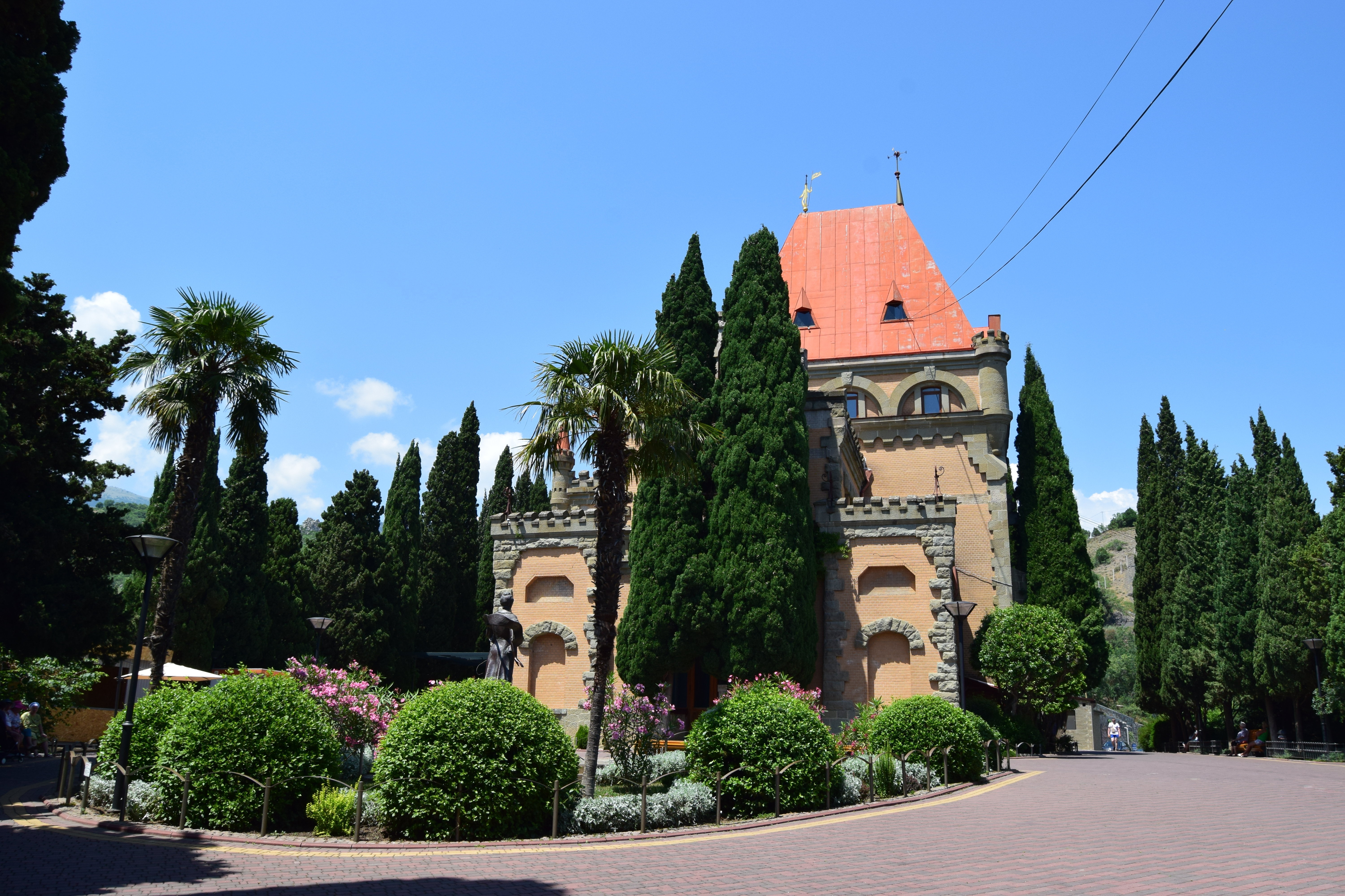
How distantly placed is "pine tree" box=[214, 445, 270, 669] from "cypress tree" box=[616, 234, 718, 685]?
53.6ft

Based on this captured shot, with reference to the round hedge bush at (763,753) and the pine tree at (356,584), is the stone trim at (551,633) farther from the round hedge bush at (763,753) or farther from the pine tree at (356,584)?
the round hedge bush at (763,753)

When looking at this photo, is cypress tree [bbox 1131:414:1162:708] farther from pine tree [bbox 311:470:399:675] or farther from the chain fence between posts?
pine tree [bbox 311:470:399:675]

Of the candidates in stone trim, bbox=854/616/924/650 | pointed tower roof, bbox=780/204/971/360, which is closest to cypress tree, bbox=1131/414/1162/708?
pointed tower roof, bbox=780/204/971/360

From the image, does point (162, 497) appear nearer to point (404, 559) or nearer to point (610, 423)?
point (404, 559)

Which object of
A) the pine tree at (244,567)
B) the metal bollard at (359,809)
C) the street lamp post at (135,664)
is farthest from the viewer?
the pine tree at (244,567)

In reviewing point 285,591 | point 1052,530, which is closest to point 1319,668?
point 1052,530

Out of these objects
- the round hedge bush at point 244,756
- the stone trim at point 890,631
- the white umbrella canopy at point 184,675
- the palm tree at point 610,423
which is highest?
the palm tree at point 610,423

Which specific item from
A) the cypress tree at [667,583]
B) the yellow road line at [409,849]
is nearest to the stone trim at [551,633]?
the cypress tree at [667,583]

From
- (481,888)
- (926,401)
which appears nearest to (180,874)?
(481,888)

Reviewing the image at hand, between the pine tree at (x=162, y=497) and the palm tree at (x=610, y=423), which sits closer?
the palm tree at (x=610, y=423)

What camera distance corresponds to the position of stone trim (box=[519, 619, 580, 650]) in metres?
27.5

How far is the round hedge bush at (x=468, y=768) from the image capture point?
11.0 meters

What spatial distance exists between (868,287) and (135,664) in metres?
35.9

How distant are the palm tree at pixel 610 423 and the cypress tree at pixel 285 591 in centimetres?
2513
